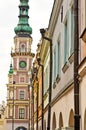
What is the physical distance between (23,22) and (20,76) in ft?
41.2

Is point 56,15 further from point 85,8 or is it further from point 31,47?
point 31,47

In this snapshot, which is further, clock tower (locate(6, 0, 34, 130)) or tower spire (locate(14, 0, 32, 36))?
tower spire (locate(14, 0, 32, 36))

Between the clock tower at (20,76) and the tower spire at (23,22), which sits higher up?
the tower spire at (23,22)

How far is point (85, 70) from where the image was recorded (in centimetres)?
1085

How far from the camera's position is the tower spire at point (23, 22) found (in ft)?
349

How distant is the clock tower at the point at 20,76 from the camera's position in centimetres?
10081

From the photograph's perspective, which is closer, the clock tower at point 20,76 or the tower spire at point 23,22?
the clock tower at point 20,76

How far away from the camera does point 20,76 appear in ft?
341

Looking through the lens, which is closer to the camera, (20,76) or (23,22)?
(20,76)

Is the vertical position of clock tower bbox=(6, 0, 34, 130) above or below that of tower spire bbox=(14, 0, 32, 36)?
below

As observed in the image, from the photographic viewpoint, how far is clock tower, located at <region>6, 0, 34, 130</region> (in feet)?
331

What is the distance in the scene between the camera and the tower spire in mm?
106500

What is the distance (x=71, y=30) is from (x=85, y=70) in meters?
4.22

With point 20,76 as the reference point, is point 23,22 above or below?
above
